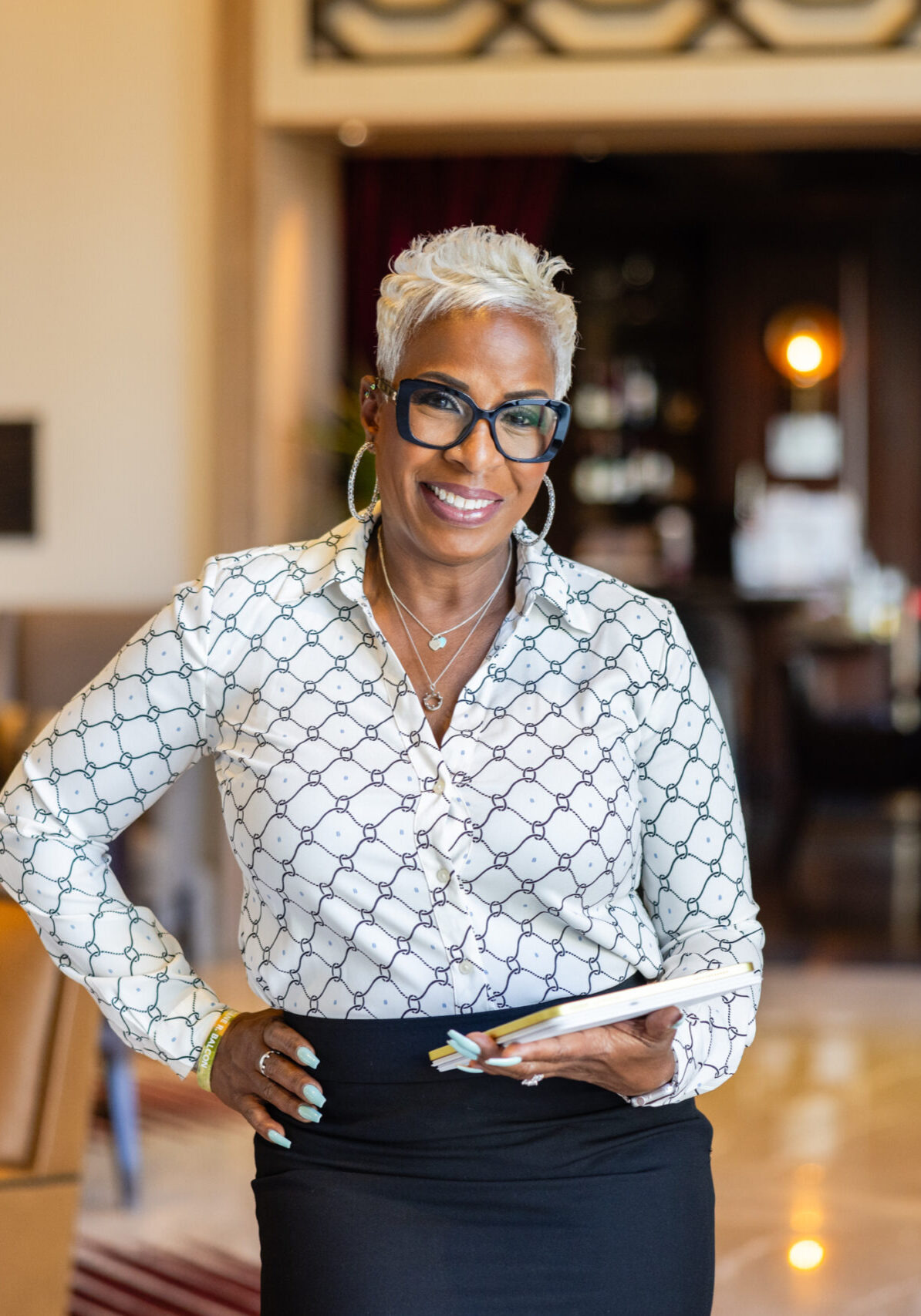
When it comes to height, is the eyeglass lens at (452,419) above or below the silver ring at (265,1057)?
above

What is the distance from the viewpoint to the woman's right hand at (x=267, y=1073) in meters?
1.53

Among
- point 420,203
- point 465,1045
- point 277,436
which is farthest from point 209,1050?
point 420,203

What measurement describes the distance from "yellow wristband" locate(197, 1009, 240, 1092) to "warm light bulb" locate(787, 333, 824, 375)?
848cm

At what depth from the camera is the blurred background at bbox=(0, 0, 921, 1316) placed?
123 inches

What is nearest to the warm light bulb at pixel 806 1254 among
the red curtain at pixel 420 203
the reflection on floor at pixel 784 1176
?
the reflection on floor at pixel 784 1176

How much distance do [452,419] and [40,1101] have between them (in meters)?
1.18

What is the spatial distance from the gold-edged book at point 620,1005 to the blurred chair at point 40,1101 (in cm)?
96

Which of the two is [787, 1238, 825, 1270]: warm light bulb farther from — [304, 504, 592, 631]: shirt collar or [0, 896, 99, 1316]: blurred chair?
[304, 504, 592, 631]: shirt collar

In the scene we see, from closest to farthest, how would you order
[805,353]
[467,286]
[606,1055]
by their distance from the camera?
[606,1055]
[467,286]
[805,353]

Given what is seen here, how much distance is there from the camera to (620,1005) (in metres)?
1.29

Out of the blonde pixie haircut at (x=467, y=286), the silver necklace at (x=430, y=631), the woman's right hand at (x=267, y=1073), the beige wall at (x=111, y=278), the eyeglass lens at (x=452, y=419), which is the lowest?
the woman's right hand at (x=267, y=1073)

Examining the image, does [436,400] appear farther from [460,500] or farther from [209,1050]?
[209,1050]

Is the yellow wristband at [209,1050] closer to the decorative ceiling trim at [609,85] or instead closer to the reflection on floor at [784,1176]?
the reflection on floor at [784,1176]

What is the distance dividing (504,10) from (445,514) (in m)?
4.10
